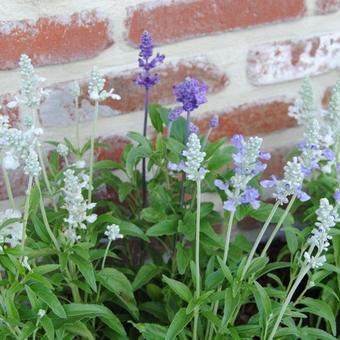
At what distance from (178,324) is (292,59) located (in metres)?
0.68

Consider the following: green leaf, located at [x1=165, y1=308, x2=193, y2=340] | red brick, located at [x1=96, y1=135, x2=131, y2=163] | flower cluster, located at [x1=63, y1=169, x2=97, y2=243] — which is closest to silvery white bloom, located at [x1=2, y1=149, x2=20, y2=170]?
flower cluster, located at [x1=63, y1=169, x2=97, y2=243]

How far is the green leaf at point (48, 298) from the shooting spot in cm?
90

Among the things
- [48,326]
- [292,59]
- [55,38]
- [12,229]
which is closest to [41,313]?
[48,326]

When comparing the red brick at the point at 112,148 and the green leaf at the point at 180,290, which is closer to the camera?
the green leaf at the point at 180,290

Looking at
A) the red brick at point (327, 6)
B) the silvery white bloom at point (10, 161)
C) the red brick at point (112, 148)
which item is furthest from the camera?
the red brick at point (327, 6)

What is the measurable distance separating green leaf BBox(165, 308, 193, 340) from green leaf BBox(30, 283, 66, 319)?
152 mm

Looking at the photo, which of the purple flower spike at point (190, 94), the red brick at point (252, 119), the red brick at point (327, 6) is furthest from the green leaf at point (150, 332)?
the red brick at point (327, 6)

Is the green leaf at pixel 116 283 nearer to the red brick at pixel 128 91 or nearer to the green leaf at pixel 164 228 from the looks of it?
the green leaf at pixel 164 228

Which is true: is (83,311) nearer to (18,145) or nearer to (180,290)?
(180,290)

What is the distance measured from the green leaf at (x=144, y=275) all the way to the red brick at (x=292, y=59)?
18.0 inches

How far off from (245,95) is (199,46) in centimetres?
15

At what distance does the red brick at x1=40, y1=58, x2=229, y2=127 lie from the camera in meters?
1.20

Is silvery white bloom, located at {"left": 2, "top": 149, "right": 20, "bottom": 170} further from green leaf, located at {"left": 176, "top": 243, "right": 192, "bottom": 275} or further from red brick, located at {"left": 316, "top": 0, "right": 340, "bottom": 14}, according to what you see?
red brick, located at {"left": 316, "top": 0, "right": 340, "bottom": 14}

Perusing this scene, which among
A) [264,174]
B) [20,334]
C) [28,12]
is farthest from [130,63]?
[20,334]
